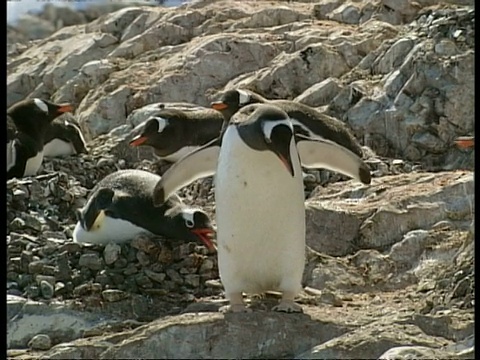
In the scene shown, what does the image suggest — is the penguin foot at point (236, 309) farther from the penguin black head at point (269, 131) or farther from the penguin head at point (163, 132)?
the penguin head at point (163, 132)

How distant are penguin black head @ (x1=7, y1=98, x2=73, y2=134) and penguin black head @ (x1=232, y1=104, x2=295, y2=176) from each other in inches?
80.4

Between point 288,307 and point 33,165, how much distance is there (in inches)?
79.7

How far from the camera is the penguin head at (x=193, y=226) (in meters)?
3.28

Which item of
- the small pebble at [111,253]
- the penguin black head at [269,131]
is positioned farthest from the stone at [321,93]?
the penguin black head at [269,131]

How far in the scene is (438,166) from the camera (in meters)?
3.70

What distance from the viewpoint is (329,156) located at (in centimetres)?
302

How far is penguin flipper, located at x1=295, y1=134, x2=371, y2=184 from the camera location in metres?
3.00

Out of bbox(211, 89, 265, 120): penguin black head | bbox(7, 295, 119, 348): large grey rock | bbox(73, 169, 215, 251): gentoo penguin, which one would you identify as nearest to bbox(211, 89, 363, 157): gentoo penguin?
bbox(211, 89, 265, 120): penguin black head

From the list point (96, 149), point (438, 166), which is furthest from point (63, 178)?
point (438, 166)

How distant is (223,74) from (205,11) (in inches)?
13.3

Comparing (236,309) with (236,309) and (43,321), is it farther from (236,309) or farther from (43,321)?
(43,321)

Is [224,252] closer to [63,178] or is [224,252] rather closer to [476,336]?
[476,336]

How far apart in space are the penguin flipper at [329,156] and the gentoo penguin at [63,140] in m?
1.61

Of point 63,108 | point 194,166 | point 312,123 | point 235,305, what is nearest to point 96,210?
point 194,166
